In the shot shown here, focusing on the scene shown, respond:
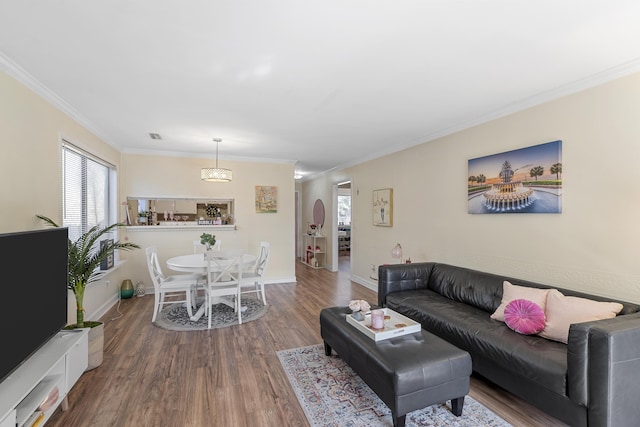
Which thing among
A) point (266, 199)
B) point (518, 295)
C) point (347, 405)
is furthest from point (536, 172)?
point (266, 199)

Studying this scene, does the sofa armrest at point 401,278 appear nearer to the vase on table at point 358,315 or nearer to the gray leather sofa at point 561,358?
the gray leather sofa at point 561,358

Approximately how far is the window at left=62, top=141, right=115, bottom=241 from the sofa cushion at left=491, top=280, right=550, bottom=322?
4245 mm

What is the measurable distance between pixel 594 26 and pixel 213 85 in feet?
8.72

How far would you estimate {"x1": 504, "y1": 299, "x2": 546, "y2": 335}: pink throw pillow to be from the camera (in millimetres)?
2205

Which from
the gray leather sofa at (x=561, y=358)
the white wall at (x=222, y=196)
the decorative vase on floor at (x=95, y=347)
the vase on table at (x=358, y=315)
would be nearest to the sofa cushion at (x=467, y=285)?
the gray leather sofa at (x=561, y=358)

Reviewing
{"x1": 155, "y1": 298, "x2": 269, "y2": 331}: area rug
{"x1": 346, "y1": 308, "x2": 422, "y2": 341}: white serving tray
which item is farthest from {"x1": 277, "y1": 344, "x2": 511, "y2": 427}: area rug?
{"x1": 155, "y1": 298, "x2": 269, "y2": 331}: area rug

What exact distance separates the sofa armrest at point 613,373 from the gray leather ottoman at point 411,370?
635 millimetres

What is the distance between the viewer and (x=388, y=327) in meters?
2.34

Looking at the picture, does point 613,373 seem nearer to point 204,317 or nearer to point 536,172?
point 536,172

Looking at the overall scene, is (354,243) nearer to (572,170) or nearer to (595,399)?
(572,170)

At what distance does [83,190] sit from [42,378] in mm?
2757

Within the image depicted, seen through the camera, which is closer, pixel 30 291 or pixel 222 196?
pixel 30 291

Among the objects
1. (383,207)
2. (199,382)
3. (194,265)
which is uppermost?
(383,207)

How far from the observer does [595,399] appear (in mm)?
1641
